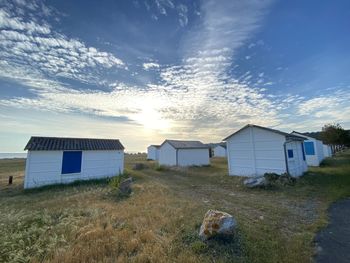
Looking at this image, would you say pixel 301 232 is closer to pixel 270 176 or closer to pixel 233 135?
pixel 270 176

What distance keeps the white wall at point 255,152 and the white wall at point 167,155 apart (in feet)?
38.3

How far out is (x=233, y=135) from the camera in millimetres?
17922

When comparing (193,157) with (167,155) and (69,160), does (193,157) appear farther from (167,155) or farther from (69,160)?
(69,160)

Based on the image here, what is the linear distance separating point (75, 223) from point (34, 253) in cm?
199

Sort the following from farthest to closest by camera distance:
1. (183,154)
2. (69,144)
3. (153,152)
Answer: (153,152), (183,154), (69,144)

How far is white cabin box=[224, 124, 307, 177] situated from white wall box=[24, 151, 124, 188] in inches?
465

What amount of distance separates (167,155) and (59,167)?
16807 mm

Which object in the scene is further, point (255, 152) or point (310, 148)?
point (310, 148)

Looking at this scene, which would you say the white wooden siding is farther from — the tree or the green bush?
the tree

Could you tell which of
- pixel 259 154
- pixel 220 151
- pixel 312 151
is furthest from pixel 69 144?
pixel 220 151

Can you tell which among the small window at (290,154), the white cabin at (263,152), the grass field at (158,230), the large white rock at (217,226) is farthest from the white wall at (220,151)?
the large white rock at (217,226)

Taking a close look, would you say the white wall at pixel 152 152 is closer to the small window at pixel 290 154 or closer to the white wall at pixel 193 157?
the white wall at pixel 193 157

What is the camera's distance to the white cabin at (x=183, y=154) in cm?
2811

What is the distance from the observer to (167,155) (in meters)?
30.0
